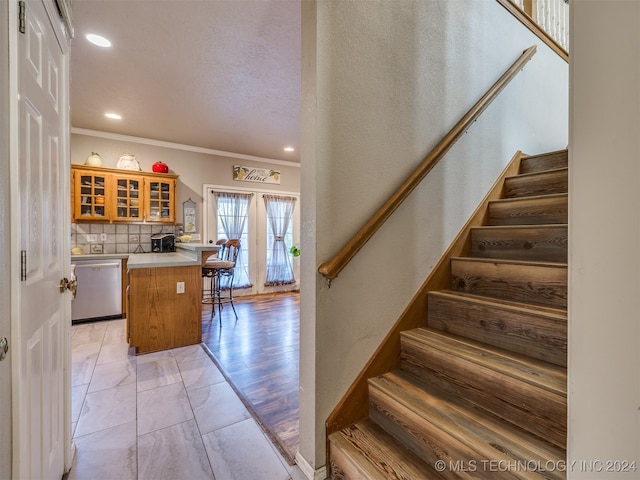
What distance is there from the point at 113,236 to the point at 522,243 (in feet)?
16.9

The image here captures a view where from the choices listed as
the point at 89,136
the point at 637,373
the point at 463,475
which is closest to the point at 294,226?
the point at 89,136

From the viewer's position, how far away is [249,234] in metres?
5.48

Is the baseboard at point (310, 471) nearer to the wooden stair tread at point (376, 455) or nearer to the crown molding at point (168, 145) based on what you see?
the wooden stair tread at point (376, 455)

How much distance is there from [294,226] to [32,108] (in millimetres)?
5077

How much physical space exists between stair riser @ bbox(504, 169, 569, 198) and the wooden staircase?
11.0 inches

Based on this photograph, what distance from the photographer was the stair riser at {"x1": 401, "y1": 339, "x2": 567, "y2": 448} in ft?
3.43

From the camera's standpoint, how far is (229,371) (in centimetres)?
242

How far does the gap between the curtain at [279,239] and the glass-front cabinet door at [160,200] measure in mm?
1667

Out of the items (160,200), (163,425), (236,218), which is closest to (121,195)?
(160,200)

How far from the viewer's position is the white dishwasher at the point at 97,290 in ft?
12.0

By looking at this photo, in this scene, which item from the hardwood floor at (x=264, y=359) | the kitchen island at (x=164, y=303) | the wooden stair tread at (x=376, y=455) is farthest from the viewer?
the kitchen island at (x=164, y=303)

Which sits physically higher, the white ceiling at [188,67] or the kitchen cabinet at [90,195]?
the white ceiling at [188,67]

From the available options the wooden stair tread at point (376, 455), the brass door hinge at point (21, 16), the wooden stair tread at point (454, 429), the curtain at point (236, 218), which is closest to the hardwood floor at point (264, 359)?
the wooden stair tread at point (376, 455)

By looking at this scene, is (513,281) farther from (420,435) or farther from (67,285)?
(67,285)
